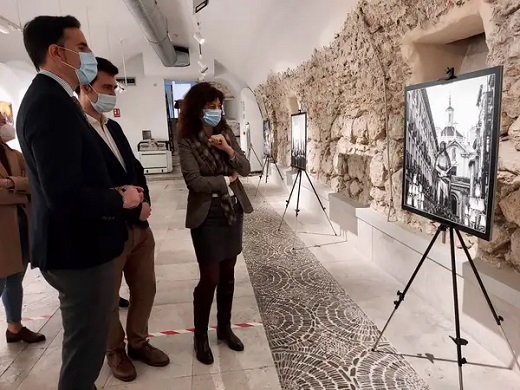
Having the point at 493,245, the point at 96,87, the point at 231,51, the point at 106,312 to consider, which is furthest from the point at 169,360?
the point at 231,51

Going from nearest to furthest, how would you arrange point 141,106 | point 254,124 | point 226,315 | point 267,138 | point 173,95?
1. point 226,315
2. point 267,138
3. point 254,124
4. point 141,106
5. point 173,95

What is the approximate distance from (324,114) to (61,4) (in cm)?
462

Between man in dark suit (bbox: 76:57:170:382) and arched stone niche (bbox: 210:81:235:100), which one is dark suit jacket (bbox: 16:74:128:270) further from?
arched stone niche (bbox: 210:81:235:100)

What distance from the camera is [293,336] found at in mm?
2340

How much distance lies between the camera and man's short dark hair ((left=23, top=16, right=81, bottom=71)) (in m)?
1.21

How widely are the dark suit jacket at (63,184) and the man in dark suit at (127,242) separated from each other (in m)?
0.27

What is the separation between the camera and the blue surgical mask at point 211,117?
1920mm

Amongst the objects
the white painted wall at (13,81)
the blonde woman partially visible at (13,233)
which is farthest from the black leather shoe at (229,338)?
the white painted wall at (13,81)

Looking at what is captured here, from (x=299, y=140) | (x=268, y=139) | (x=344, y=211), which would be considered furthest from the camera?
(x=268, y=139)

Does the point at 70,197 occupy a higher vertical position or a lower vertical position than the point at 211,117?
lower

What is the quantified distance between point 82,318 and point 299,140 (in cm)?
412

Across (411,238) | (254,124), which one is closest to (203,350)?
(411,238)

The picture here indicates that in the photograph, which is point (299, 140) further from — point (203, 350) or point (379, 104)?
point (203, 350)

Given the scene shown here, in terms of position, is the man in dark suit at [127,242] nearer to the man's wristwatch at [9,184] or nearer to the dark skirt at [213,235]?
the dark skirt at [213,235]
